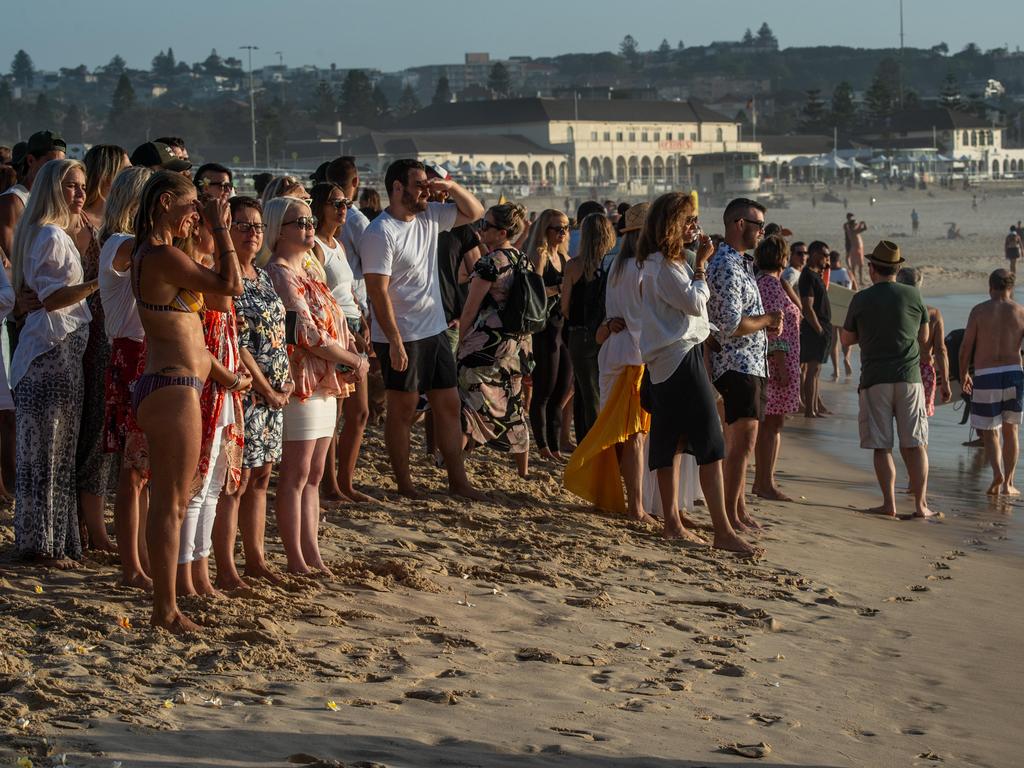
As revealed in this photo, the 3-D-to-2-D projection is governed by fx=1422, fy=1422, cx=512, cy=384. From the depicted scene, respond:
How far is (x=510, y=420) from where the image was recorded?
308 inches

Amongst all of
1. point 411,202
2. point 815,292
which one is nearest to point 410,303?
point 411,202

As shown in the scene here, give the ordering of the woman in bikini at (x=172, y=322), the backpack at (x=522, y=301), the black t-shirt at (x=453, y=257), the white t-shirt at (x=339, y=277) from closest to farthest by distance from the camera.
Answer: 1. the woman in bikini at (x=172, y=322)
2. the white t-shirt at (x=339, y=277)
3. the backpack at (x=522, y=301)
4. the black t-shirt at (x=453, y=257)

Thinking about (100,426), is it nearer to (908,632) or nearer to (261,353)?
(261,353)

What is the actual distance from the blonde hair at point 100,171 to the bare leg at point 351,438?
166 cm

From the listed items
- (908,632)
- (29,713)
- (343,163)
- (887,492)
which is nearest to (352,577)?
(29,713)

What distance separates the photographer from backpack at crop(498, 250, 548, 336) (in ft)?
24.9

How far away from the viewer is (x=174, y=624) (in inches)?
185

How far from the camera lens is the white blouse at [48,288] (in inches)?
211

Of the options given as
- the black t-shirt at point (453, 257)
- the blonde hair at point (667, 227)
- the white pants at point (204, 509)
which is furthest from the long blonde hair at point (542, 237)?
the white pants at point (204, 509)

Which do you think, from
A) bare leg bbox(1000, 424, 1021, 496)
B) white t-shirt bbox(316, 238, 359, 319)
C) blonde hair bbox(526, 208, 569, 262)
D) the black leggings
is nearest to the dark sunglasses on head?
white t-shirt bbox(316, 238, 359, 319)

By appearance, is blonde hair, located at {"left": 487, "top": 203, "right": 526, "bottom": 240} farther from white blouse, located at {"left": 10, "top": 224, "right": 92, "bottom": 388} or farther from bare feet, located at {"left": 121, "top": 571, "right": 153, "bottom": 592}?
bare feet, located at {"left": 121, "top": 571, "right": 153, "bottom": 592}

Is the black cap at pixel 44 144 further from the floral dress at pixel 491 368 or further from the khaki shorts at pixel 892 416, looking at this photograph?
the khaki shorts at pixel 892 416

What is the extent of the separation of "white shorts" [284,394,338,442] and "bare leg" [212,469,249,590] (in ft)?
1.07

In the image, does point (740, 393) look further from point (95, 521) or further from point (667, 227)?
point (95, 521)
